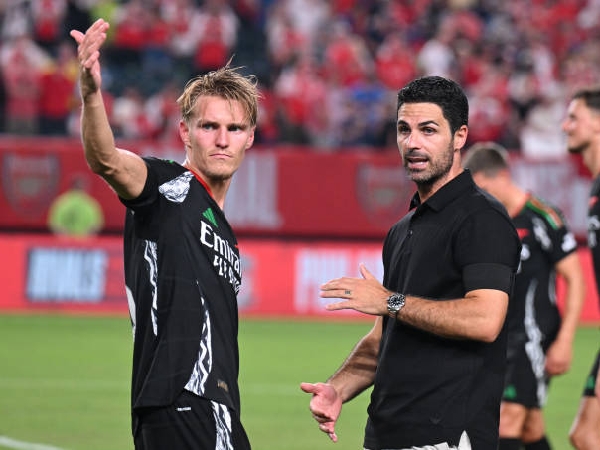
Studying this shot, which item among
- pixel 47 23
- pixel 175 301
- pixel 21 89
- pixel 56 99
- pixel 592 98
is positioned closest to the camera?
pixel 175 301

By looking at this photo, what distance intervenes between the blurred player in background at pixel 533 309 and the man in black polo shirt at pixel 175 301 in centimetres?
402

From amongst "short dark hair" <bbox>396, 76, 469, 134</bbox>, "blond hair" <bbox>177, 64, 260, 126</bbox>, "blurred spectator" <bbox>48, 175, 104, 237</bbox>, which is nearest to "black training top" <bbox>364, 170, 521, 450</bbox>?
"short dark hair" <bbox>396, 76, 469, 134</bbox>

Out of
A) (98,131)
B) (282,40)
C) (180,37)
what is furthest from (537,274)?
(180,37)

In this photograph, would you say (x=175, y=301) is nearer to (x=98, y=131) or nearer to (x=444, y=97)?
(x=98, y=131)

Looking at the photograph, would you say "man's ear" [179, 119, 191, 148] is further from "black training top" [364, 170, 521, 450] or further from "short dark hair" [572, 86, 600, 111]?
"short dark hair" [572, 86, 600, 111]

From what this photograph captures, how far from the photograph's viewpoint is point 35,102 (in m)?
22.1

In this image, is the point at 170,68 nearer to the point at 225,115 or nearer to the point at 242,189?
the point at 242,189

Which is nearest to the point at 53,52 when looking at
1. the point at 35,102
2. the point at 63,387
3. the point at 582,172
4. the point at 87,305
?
the point at 35,102

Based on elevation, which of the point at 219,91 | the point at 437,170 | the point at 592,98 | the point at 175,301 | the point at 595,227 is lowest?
the point at 175,301

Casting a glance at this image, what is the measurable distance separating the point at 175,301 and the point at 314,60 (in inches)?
786

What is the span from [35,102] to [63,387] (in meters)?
10.6

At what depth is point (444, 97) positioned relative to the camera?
4918 mm

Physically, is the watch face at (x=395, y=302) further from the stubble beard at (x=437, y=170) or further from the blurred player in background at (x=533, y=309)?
the blurred player in background at (x=533, y=309)

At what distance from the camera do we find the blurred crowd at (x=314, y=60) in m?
22.4
